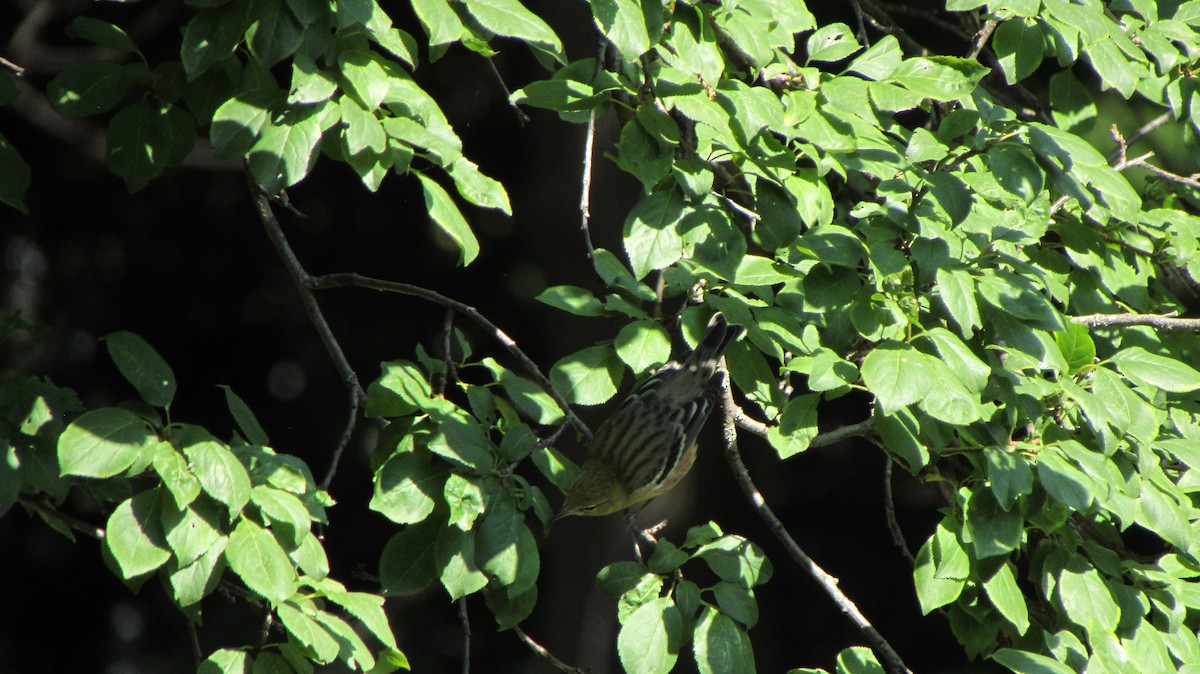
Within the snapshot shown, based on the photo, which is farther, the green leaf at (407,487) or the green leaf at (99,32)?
the green leaf at (99,32)

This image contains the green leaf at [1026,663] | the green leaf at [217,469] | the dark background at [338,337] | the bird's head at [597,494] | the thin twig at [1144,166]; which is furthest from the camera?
the dark background at [338,337]

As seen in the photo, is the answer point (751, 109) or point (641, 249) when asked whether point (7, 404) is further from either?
point (751, 109)

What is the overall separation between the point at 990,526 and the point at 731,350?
23.7 inches

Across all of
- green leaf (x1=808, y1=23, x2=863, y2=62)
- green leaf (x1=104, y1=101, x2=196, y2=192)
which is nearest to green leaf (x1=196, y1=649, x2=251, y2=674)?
green leaf (x1=104, y1=101, x2=196, y2=192)

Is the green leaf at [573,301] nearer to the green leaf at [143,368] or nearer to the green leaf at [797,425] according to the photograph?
the green leaf at [797,425]

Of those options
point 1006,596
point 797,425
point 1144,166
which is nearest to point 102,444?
point 797,425

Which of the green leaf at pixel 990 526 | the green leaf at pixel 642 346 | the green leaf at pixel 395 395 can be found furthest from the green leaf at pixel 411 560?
the green leaf at pixel 990 526

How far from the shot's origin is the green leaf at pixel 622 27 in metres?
1.66

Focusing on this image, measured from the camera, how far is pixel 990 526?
2.15m

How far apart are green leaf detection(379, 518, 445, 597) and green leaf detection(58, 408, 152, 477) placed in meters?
0.57

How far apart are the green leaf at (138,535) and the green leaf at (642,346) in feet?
2.82

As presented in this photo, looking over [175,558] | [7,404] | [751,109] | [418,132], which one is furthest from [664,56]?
[7,404]

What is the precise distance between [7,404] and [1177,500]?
2.23 meters

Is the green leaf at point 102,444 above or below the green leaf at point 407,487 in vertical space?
above
